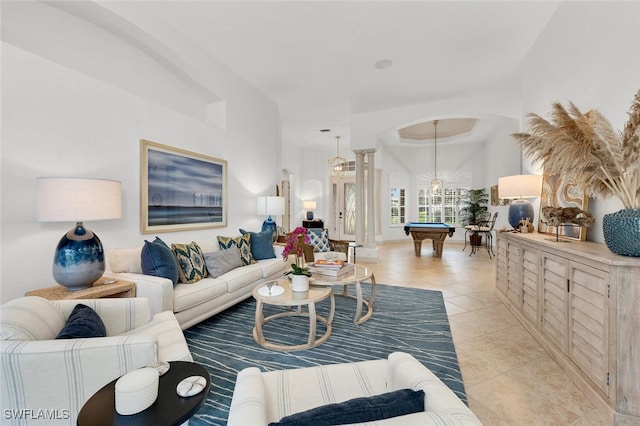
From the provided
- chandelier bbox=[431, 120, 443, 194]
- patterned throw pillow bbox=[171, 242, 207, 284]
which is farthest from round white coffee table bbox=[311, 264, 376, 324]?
chandelier bbox=[431, 120, 443, 194]

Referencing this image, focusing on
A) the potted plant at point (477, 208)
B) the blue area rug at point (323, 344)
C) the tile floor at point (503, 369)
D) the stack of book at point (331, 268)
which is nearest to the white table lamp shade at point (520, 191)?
the tile floor at point (503, 369)

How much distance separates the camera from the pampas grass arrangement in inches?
68.4

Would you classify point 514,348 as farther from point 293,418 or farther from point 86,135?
point 86,135

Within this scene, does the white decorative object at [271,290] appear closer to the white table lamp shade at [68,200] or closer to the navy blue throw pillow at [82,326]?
the navy blue throw pillow at [82,326]

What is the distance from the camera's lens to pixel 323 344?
2.52 metres

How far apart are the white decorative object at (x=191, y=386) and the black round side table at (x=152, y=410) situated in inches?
0.5

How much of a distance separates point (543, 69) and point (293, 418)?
4.39 metres

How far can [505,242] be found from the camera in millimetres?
3439

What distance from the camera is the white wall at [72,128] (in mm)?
2117

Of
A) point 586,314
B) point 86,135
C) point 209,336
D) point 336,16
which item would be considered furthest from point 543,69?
point 86,135

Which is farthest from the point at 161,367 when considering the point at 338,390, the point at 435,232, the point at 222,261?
the point at 435,232

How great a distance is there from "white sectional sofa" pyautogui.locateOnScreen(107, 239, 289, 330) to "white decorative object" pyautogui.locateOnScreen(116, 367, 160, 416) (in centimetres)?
148

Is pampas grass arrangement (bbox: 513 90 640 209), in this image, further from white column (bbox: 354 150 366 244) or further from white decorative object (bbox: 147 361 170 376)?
white column (bbox: 354 150 366 244)

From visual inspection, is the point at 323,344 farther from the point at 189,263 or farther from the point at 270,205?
the point at 270,205
